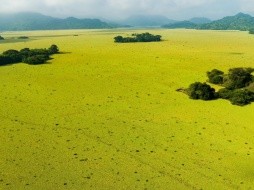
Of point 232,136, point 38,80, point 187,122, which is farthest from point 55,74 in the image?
point 232,136

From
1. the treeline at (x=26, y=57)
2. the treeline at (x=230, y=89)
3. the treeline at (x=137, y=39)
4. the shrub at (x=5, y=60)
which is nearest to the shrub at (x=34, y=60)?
the treeline at (x=26, y=57)

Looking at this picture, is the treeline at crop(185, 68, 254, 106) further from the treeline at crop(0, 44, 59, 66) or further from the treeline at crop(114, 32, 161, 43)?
the treeline at crop(114, 32, 161, 43)

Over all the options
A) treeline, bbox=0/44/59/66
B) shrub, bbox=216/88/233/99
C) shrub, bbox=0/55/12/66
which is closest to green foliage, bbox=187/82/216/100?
shrub, bbox=216/88/233/99

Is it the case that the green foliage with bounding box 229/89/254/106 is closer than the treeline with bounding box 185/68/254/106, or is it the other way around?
the green foliage with bounding box 229/89/254/106

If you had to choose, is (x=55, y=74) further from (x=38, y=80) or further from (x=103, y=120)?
(x=103, y=120)

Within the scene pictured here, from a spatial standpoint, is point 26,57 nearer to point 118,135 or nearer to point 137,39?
point 118,135
